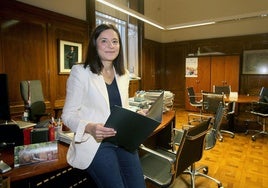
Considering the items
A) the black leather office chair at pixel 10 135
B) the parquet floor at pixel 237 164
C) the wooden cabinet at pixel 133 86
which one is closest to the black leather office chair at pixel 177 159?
the parquet floor at pixel 237 164

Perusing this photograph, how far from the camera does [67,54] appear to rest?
4461 mm

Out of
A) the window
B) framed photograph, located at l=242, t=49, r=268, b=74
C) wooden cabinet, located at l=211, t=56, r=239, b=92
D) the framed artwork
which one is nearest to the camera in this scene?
the window

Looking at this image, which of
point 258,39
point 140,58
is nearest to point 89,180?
point 140,58

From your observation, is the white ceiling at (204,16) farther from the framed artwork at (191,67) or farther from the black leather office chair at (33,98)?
the black leather office chair at (33,98)

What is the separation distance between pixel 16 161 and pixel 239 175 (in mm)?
2772

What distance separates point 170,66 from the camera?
823 cm

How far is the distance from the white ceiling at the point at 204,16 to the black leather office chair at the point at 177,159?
5.37 m

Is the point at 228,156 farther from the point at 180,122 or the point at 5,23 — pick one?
the point at 5,23

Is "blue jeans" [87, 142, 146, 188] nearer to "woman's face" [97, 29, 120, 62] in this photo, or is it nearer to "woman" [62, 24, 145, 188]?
"woman" [62, 24, 145, 188]

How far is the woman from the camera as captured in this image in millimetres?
1132

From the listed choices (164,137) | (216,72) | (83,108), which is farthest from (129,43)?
(83,108)

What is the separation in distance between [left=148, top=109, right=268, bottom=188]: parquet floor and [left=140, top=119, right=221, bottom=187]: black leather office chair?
2.51 ft

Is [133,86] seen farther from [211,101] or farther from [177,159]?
[177,159]

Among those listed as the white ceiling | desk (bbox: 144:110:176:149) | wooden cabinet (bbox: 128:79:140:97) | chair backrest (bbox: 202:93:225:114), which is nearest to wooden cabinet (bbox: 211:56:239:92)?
the white ceiling
